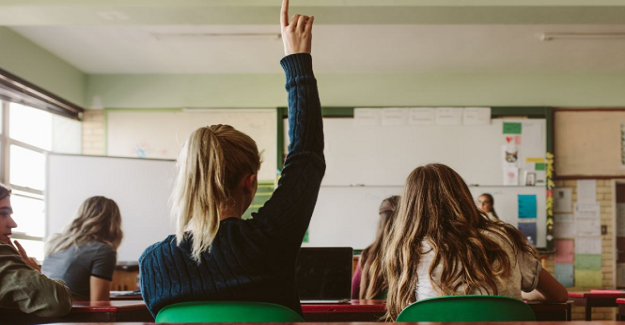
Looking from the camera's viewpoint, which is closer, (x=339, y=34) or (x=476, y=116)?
(x=339, y=34)

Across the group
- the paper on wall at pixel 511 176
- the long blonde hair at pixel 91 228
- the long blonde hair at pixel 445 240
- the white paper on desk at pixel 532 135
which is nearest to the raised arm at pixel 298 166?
the long blonde hair at pixel 445 240

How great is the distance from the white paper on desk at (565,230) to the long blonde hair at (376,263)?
12.0 feet

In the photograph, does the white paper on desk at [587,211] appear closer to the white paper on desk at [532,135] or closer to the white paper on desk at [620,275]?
the white paper on desk at [620,275]

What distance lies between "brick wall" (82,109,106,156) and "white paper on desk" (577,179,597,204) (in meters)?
4.96

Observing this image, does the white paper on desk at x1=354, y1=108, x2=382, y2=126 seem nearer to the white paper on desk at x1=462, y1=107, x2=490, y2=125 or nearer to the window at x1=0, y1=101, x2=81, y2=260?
the white paper on desk at x1=462, y1=107, x2=490, y2=125

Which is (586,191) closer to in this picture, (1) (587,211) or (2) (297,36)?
(1) (587,211)

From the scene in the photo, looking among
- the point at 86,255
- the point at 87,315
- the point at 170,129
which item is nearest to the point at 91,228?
the point at 86,255

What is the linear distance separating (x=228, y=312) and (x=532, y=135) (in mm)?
5881

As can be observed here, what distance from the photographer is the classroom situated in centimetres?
302

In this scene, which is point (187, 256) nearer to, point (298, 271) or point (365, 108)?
point (298, 271)

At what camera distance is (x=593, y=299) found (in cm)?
417

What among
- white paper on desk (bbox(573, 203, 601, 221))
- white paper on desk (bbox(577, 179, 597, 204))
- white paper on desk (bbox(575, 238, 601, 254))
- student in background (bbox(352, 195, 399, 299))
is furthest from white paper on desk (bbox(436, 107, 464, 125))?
student in background (bbox(352, 195, 399, 299))

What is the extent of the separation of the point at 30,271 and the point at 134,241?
3.22 metres

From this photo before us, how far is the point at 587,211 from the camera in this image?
653 cm
